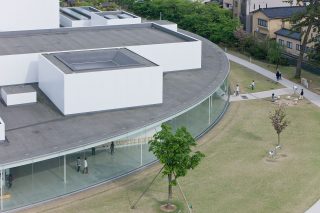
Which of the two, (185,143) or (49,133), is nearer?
(185,143)

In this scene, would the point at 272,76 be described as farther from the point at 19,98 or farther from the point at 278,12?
the point at 19,98

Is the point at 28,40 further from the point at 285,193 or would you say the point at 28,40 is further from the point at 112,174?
the point at 285,193

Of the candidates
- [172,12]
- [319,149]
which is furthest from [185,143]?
[172,12]

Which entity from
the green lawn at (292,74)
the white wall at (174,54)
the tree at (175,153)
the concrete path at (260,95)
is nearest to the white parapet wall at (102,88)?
the white wall at (174,54)

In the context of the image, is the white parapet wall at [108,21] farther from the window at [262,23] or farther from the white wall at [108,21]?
the window at [262,23]

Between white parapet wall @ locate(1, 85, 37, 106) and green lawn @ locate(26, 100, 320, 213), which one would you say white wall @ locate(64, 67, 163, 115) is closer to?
white parapet wall @ locate(1, 85, 37, 106)

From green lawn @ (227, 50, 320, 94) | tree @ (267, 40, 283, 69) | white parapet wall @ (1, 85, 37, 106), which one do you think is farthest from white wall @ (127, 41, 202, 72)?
tree @ (267, 40, 283, 69)
